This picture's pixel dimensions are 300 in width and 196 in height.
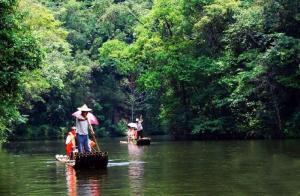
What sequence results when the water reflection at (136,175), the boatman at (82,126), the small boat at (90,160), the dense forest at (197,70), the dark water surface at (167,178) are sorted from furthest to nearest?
the dense forest at (197,70), the boatman at (82,126), the small boat at (90,160), the water reflection at (136,175), the dark water surface at (167,178)

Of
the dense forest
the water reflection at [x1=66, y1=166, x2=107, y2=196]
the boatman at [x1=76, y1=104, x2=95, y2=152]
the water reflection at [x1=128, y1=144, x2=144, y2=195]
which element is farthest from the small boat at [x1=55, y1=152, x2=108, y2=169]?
the dense forest

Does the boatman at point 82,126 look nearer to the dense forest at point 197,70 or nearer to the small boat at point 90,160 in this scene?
the small boat at point 90,160

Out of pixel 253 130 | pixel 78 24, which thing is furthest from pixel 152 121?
pixel 253 130

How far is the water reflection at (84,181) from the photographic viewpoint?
1478 cm

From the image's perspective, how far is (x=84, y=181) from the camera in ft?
56.9

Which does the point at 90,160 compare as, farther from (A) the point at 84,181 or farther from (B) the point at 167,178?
(B) the point at 167,178

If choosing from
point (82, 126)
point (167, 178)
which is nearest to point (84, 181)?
point (167, 178)

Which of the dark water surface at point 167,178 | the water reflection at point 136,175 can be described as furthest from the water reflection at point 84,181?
the water reflection at point 136,175

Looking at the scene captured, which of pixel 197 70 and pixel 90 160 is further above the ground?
pixel 197 70

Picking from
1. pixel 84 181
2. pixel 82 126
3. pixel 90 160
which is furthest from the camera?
pixel 82 126

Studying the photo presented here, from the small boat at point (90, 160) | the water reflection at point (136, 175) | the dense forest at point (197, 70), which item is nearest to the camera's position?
the water reflection at point (136, 175)

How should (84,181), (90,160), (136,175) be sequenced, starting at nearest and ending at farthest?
(84,181) → (136,175) → (90,160)

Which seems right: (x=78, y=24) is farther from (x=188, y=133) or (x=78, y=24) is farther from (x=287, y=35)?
(x=287, y=35)

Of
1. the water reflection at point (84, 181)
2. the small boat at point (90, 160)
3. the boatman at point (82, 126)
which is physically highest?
the boatman at point (82, 126)
